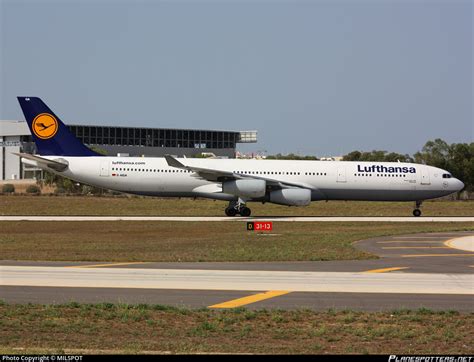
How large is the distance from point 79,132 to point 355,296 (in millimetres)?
112432

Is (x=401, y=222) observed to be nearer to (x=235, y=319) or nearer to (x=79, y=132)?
(x=235, y=319)

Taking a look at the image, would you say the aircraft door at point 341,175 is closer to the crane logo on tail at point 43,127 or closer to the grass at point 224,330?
the crane logo on tail at point 43,127

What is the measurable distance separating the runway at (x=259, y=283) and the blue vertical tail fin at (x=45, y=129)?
85.0ft

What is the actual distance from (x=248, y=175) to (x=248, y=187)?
5.24 ft

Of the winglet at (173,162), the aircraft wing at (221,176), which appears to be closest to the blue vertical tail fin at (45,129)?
the winglet at (173,162)

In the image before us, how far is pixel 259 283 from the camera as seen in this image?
18016 millimetres

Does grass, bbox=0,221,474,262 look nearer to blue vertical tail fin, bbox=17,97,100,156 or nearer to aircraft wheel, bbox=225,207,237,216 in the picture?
aircraft wheel, bbox=225,207,237,216

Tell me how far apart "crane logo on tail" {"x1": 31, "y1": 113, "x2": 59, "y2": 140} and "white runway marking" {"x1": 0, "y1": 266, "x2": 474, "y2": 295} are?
2724cm

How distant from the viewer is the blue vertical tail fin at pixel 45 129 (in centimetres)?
4688

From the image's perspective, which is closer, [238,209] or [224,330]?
[224,330]

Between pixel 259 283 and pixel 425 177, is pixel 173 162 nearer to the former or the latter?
pixel 425 177

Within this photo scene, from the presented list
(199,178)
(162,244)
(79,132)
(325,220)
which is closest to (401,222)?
(325,220)

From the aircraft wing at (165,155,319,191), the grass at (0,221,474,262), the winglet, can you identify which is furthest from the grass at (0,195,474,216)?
the grass at (0,221,474,262)

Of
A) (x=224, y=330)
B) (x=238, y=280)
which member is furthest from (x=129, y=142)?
(x=224, y=330)
